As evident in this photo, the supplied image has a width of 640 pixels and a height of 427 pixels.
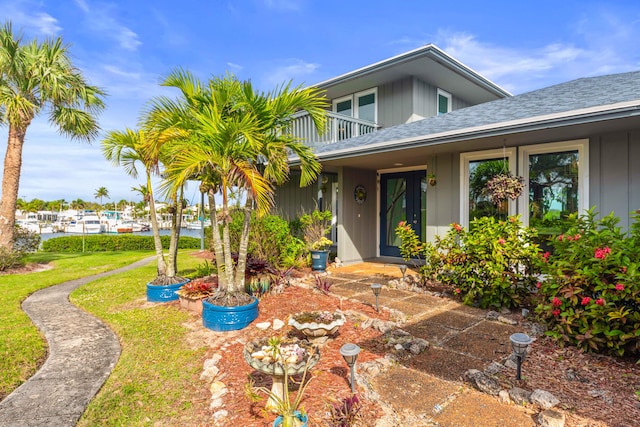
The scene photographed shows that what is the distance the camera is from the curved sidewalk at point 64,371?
2.64 m

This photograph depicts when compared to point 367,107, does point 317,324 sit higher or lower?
lower

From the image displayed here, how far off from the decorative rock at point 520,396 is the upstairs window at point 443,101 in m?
10.2

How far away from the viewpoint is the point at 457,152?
6871 millimetres

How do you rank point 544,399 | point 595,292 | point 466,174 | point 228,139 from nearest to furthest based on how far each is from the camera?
point 544,399
point 595,292
point 228,139
point 466,174

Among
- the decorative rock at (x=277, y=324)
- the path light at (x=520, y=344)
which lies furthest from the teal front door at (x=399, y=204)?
the path light at (x=520, y=344)

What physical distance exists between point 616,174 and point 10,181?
14.2 meters

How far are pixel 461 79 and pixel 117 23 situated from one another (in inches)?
386

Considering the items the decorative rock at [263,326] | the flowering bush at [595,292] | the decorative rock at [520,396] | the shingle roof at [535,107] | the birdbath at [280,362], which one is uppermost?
the shingle roof at [535,107]

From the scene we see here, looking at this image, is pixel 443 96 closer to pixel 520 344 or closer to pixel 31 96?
pixel 520 344

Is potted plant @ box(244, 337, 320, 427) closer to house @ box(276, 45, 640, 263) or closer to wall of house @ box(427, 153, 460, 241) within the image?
house @ box(276, 45, 640, 263)

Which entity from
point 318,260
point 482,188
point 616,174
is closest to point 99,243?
point 318,260

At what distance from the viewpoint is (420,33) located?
1131 centimetres

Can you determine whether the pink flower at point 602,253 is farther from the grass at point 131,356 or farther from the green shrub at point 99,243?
the green shrub at point 99,243

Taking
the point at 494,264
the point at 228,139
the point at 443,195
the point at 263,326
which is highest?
the point at 228,139
